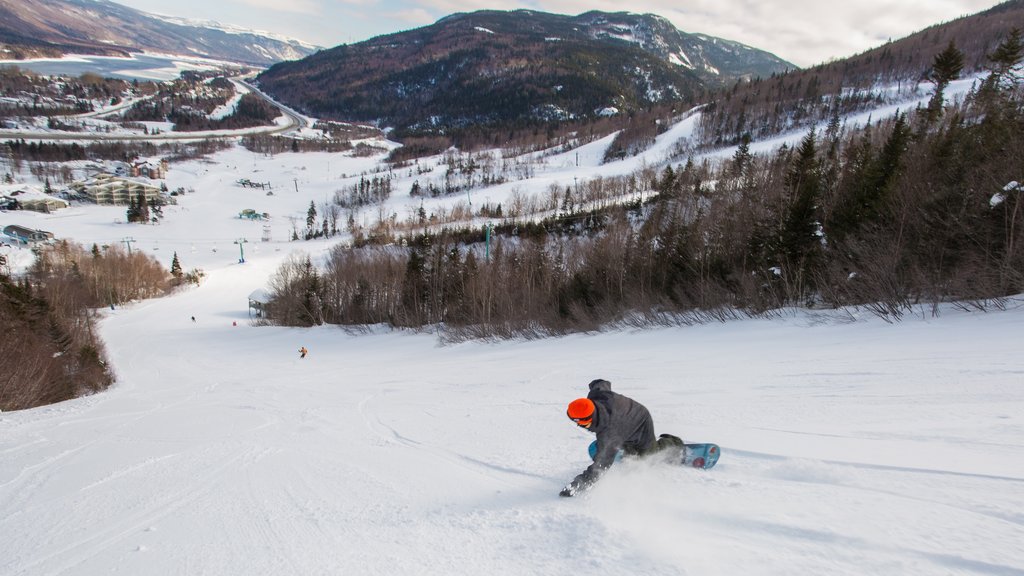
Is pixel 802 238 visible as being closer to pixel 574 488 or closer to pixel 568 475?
pixel 568 475

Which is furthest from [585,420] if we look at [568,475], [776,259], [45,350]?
[45,350]

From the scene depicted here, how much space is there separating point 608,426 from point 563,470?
124 centimetres

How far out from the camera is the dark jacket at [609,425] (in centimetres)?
420

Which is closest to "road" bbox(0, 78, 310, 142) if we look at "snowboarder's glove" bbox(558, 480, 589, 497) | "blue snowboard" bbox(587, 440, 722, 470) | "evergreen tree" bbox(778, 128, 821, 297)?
"evergreen tree" bbox(778, 128, 821, 297)

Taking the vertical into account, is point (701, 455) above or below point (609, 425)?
below

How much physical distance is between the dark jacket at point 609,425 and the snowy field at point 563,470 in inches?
9.1

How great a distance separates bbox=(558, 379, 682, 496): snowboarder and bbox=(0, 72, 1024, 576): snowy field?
0.65ft

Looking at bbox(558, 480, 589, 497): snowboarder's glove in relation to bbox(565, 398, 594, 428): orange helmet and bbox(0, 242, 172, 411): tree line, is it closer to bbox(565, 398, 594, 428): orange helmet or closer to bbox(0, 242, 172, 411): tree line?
bbox(565, 398, 594, 428): orange helmet

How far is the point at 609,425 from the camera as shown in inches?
165

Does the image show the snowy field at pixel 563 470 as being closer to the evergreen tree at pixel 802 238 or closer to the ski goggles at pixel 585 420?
the ski goggles at pixel 585 420

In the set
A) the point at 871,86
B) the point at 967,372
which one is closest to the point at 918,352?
the point at 967,372

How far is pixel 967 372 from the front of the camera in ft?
21.2

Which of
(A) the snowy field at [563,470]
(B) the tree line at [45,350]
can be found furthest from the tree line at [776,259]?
(B) the tree line at [45,350]

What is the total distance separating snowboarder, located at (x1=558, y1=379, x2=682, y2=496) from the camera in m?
4.11
